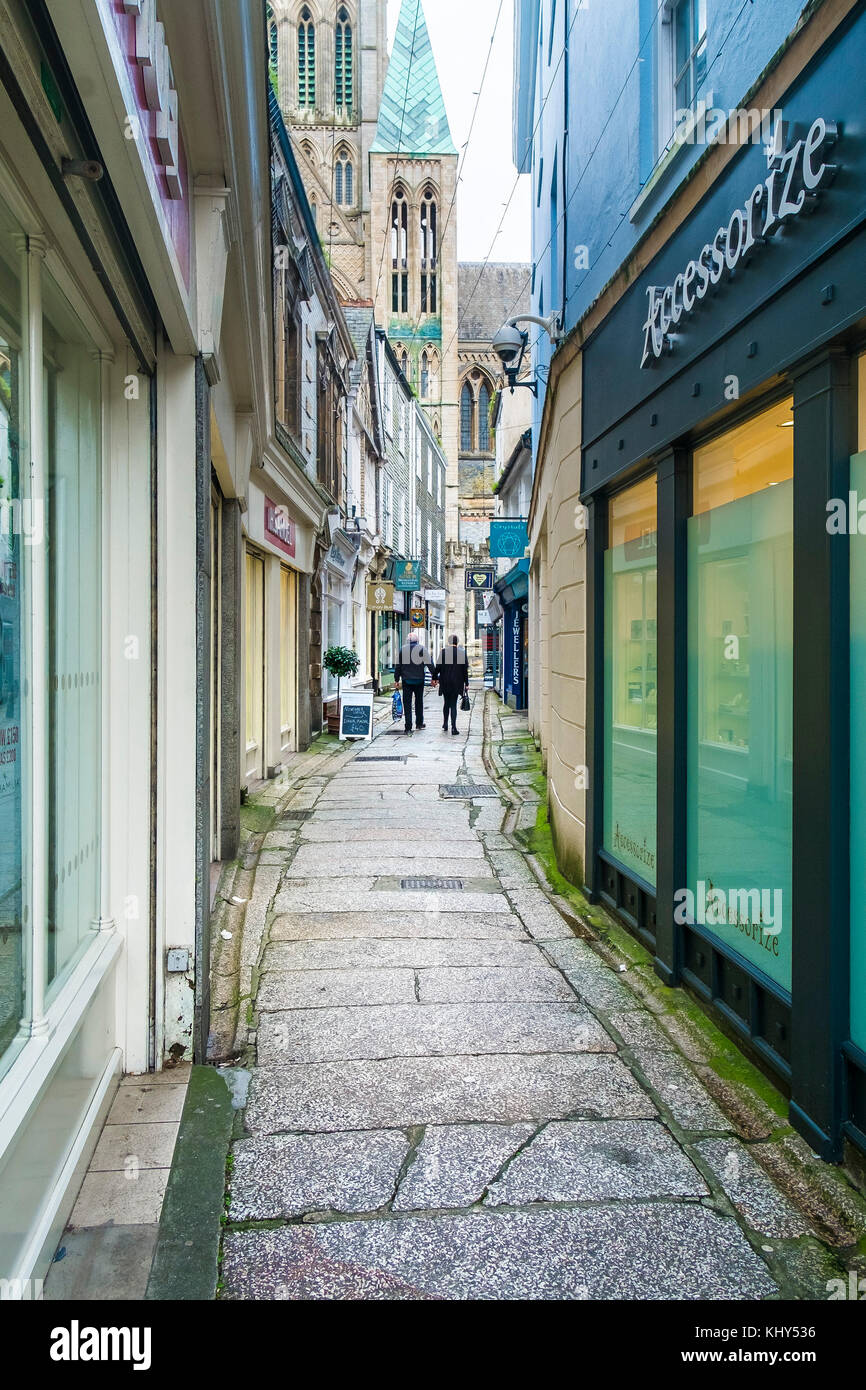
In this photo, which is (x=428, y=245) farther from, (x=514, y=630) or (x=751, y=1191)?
(x=751, y=1191)

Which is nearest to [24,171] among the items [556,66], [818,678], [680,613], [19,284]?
[19,284]

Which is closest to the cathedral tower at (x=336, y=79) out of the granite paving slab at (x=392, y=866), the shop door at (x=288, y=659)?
the shop door at (x=288, y=659)

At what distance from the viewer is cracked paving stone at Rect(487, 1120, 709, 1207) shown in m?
3.00

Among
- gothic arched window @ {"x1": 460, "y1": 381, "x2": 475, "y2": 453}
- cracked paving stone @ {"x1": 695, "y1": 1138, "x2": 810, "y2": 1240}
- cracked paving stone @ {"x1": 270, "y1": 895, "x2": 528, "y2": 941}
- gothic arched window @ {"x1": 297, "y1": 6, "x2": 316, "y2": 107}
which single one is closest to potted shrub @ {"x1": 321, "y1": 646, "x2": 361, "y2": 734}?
cracked paving stone @ {"x1": 270, "y1": 895, "x2": 528, "y2": 941}

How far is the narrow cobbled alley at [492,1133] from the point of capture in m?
2.65

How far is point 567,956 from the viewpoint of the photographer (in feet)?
17.7

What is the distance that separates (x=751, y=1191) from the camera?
3014mm

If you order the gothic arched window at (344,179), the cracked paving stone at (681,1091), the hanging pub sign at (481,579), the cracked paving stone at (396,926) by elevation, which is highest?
the gothic arched window at (344,179)

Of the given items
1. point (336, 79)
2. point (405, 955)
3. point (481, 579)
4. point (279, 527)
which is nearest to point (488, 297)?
point (336, 79)

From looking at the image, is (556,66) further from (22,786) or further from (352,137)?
(352,137)

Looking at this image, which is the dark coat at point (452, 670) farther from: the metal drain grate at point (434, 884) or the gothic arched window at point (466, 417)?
the gothic arched window at point (466, 417)

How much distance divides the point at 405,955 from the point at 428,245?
57.4 m

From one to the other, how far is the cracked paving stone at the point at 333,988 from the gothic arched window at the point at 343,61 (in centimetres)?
6739

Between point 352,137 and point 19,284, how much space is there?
66.8m
